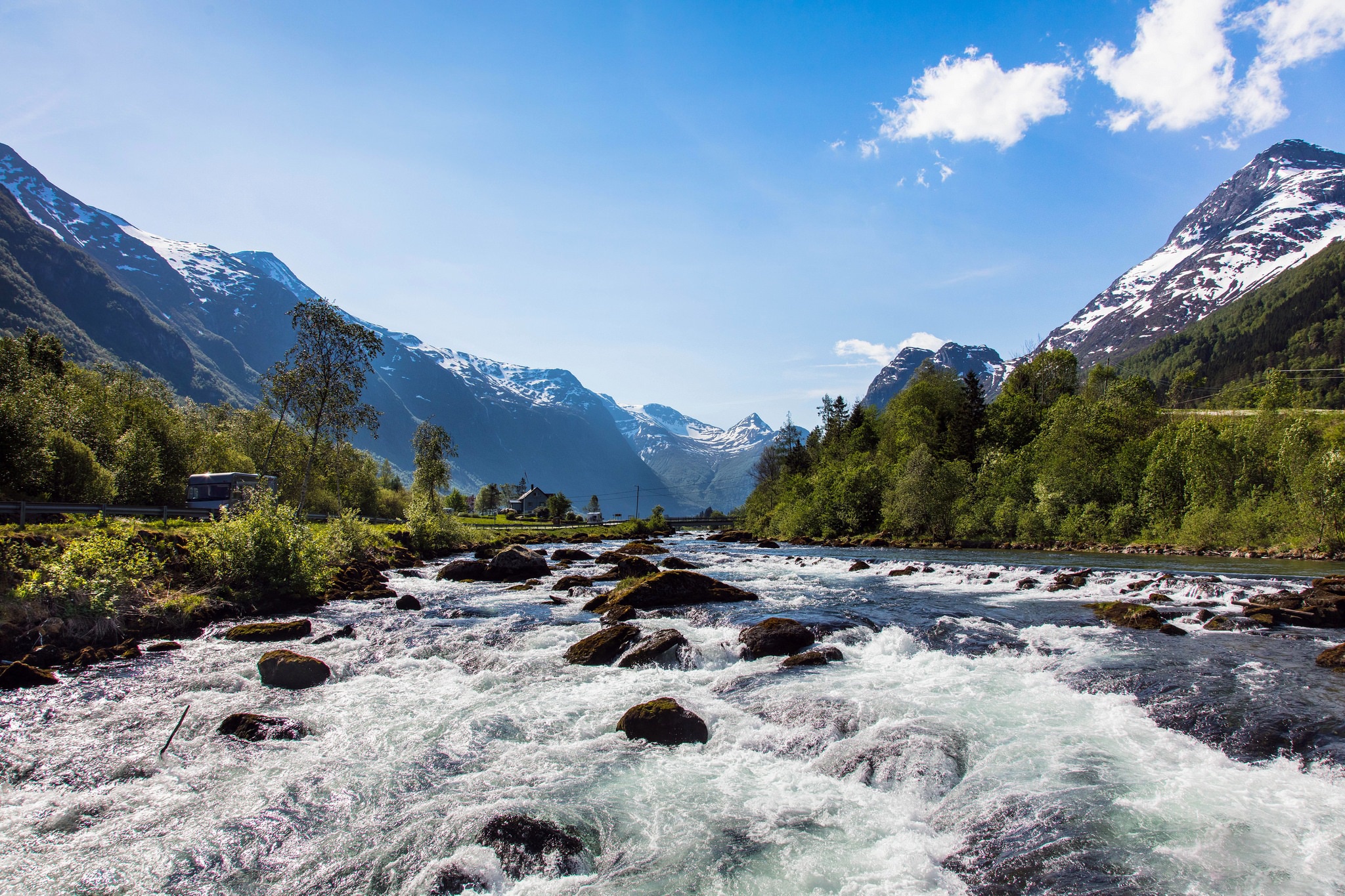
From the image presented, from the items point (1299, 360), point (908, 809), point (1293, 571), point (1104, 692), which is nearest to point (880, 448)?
point (1293, 571)

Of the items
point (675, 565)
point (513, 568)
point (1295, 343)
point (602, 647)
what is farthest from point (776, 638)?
point (1295, 343)

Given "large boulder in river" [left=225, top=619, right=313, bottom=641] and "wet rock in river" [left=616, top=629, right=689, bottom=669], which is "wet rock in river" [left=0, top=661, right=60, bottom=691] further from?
"wet rock in river" [left=616, top=629, right=689, bottom=669]

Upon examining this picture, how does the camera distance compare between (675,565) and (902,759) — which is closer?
(902,759)

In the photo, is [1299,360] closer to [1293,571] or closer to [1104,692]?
[1293,571]

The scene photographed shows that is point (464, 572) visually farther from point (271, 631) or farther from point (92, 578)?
point (92, 578)

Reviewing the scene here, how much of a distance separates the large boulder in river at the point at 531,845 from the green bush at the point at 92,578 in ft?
51.4

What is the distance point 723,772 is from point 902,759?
9.74 feet

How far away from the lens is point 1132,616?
786 inches

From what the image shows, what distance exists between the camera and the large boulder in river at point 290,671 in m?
14.5

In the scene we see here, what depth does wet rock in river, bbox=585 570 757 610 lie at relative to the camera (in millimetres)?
24344

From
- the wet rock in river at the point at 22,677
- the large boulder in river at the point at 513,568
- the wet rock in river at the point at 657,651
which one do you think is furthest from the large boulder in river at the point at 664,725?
the large boulder in river at the point at 513,568

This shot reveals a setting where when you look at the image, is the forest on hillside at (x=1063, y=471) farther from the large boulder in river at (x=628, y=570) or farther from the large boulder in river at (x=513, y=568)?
the large boulder in river at (x=513, y=568)

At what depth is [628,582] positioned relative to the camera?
27.3 m

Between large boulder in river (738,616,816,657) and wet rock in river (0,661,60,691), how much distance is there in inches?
654
